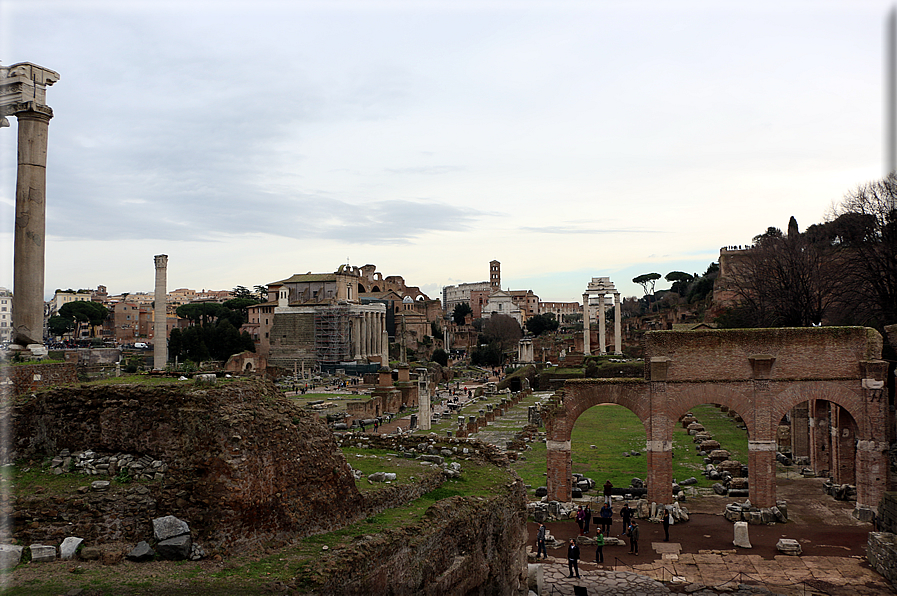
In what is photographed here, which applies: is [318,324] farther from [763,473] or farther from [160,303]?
[763,473]

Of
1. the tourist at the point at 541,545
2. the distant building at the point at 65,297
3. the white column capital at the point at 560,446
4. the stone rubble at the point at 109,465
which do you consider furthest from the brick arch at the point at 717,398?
the distant building at the point at 65,297

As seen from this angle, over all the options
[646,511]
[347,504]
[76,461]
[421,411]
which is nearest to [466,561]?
[347,504]

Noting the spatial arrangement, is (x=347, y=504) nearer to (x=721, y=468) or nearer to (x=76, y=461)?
(x=76, y=461)

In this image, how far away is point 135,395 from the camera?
7.68m

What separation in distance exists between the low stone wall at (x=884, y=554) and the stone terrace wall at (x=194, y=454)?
1068 centimetres

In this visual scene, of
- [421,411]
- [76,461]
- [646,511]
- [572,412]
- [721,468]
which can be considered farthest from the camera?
[421,411]

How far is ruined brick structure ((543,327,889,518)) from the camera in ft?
54.6

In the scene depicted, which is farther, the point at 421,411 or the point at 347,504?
the point at 421,411

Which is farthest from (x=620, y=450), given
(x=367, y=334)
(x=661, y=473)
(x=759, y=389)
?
(x=367, y=334)

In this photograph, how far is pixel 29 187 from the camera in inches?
457

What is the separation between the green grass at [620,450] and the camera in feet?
68.4

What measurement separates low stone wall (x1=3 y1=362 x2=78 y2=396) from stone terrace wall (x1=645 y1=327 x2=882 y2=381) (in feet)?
45.3

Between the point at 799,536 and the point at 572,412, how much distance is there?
604 centimetres

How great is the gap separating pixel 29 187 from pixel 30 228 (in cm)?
73
